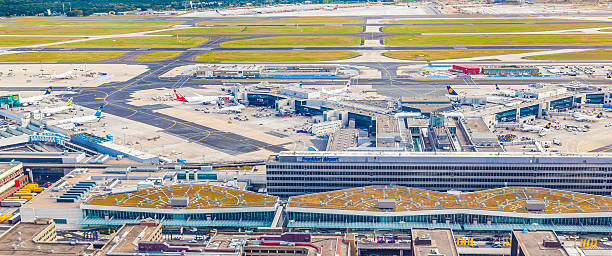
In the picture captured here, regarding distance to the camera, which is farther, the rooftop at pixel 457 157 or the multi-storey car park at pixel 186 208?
the rooftop at pixel 457 157

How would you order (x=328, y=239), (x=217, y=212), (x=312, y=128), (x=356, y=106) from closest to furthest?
(x=328, y=239), (x=217, y=212), (x=312, y=128), (x=356, y=106)

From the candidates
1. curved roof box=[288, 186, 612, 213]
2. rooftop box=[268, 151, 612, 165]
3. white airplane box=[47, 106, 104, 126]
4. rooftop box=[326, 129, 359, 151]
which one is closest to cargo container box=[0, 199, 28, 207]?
rooftop box=[268, 151, 612, 165]

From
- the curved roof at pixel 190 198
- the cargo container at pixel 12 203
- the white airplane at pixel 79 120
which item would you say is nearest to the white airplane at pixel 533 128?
the curved roof at pixel 190 198

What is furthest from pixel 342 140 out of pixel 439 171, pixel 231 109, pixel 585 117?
pixel 585 117

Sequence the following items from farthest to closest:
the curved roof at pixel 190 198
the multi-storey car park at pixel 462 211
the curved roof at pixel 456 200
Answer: the curved roof at pixel 190 198 → the curved roof at pixel 456 200 → the multi-storey car park at pixel 462 211

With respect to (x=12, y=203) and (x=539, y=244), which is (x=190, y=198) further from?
(x=539, y=244)

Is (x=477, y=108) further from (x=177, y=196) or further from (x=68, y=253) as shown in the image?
(x=68, y=253)

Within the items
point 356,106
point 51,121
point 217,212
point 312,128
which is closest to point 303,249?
point 217,212

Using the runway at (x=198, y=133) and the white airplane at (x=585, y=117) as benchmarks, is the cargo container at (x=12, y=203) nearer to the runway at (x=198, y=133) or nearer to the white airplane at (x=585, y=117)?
the runway at (x=198, y=133)
